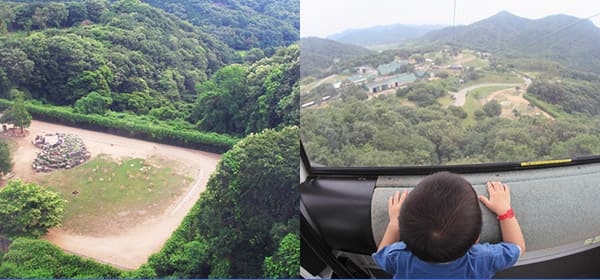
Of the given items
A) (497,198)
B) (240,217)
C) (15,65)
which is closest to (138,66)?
(15,65)

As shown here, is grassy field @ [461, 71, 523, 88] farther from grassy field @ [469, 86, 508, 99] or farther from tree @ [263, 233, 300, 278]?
tree @ [263, 233, 300, 278]

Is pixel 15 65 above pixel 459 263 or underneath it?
above

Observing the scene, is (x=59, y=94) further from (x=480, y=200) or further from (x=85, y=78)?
(x=480, y=200)

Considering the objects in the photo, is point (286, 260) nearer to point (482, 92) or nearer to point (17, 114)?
point (482, 92)

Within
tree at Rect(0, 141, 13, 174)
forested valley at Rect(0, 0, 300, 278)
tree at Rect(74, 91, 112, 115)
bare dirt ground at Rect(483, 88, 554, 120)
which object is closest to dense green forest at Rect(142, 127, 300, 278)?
forested valley at Rect(0, 0, 300, 278)

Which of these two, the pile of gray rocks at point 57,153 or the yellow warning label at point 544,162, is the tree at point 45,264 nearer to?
the pile of gray rocks at point 57,153
